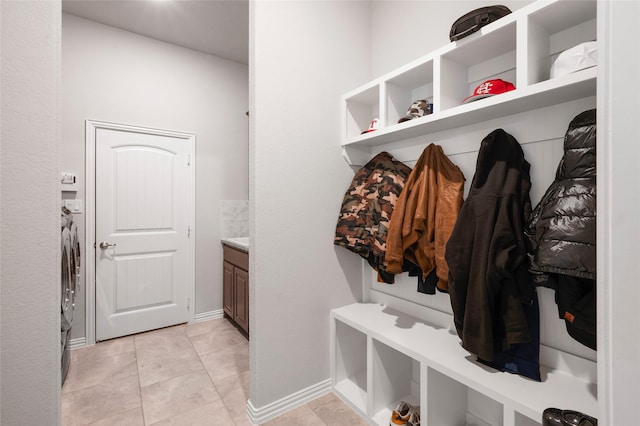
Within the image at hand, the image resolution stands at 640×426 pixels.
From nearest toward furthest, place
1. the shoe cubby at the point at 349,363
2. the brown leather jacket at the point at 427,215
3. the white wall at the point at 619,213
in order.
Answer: the white wall at the point at 619,213
the brown leather jacket at the point at 427,215
the shoe cubby at the point at 349,363

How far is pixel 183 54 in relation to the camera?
3.09 metres

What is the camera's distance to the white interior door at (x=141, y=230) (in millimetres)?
2693

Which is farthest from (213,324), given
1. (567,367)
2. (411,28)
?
(411,28)

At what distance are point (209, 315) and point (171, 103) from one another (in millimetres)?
2294

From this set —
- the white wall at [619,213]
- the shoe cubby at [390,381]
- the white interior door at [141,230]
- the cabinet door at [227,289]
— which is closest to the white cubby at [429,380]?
the shoe cubby at [390,381]

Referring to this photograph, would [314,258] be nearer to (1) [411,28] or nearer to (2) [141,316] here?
(1) [411,28]

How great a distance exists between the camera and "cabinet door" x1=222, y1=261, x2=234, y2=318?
3002 mm

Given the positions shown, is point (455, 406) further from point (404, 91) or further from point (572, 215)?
point (404, 91)

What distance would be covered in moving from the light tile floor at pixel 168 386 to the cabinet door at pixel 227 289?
0.33 metres

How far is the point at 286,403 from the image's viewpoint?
174cm

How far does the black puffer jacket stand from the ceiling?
2.56m

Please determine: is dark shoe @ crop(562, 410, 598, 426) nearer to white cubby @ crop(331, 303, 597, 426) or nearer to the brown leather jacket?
white cubby @ crop(331, 303, 597, 426)

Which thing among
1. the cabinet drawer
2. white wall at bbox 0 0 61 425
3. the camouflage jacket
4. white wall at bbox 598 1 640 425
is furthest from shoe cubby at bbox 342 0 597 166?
white wall at bbox 0 0 61 425

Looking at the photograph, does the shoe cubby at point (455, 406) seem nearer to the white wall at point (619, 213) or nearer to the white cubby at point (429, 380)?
the white cubby at point (429, 380)
